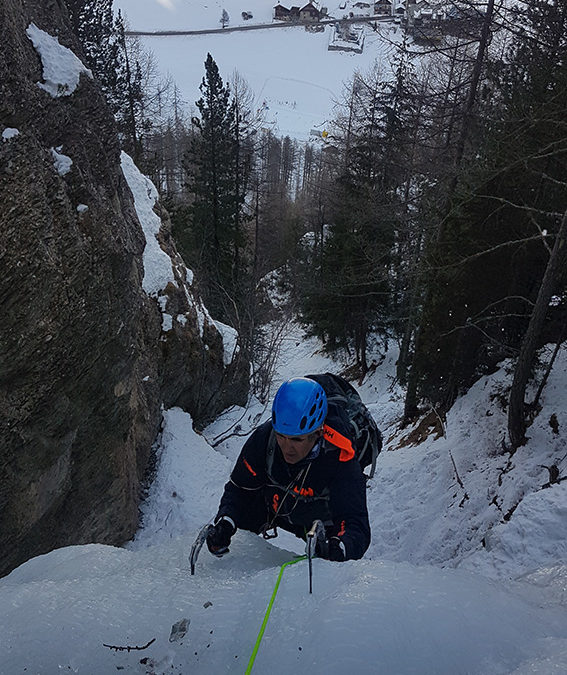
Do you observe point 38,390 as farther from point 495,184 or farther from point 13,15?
point 495,184

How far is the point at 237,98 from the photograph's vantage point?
2298cm

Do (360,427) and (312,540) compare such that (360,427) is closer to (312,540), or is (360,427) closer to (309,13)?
(312,540)

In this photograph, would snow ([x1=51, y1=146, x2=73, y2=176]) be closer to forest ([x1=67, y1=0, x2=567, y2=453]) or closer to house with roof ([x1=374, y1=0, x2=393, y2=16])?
forest ([x1=67, y1=0, x2=567, y2=453])

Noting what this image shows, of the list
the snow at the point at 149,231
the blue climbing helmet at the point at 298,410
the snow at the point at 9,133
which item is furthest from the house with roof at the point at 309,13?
the blue climbing helmet at the point at 298,410

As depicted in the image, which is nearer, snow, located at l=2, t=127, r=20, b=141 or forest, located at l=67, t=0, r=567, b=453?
snow, located at l=2, t=127, r=20, b=141

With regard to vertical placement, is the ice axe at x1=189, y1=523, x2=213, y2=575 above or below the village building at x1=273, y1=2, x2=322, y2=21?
below

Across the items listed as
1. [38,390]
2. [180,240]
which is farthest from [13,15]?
[180,240]

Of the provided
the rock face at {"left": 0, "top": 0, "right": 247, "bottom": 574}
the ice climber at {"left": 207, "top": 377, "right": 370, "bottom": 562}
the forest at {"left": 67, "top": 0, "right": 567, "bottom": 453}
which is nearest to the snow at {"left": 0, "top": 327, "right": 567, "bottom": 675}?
the ice climber at {"left": 207, "top": 377, "right": 370, "bottom": 562}

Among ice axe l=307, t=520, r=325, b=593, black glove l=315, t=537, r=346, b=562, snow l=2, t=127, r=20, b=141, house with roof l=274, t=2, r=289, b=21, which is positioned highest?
house with roof l=274, t=2, r=289, b=21

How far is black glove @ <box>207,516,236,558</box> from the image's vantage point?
8.63 ft

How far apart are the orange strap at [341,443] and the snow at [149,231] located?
768cm

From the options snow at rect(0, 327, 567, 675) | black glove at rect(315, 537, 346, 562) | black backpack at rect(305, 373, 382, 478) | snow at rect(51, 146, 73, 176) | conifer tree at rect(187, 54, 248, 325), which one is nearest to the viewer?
snow at rect(0, 327, 567, 675)

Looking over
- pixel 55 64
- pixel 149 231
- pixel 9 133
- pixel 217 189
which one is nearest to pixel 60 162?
pixel 9 133

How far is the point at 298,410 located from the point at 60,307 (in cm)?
265
